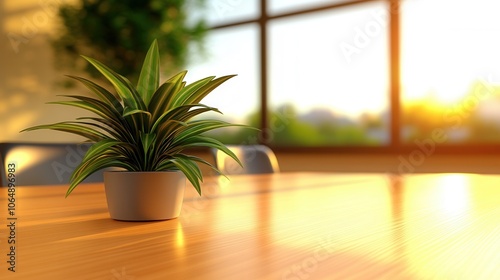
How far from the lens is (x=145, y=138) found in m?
0.73

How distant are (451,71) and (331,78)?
3.15 ft

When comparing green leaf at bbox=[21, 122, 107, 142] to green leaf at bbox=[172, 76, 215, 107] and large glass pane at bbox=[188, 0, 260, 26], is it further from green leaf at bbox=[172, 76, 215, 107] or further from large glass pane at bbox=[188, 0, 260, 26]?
large glass pane at bbox=[188, 0, 260, 26]

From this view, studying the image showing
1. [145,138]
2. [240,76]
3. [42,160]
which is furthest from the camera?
[240,76]

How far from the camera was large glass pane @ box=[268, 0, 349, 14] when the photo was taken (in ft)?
13.5

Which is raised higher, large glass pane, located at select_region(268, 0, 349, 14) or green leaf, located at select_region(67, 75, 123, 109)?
large glass pane, located at select_region(268, 0, 349, 14)

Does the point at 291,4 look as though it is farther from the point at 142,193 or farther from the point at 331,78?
the point at 142,193

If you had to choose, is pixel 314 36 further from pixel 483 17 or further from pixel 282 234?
pixel 282 234

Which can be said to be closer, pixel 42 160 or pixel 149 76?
pixel 149 76

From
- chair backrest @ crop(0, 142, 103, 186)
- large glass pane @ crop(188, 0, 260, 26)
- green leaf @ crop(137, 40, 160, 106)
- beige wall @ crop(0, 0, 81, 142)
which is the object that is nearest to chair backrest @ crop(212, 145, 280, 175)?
chair backrest @ crop(0, 142, 103, 186)

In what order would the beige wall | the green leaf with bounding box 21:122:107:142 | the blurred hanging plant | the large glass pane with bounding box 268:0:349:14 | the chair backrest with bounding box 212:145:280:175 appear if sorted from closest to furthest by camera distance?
1. the green leaf with bounding box 21:122:107:142
2. the chair backrest with bounding box 212:145:280:175
3. the blurred hanging plant
4. the large glass pane with bounding box 268:0:349:14
5. the beige wall

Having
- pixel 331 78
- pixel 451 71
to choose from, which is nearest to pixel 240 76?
pixel 331 78

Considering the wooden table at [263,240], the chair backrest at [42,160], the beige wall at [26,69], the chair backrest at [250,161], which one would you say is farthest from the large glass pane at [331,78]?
the wooden table at [263,240]

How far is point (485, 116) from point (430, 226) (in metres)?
3.04

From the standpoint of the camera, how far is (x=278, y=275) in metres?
0.45
